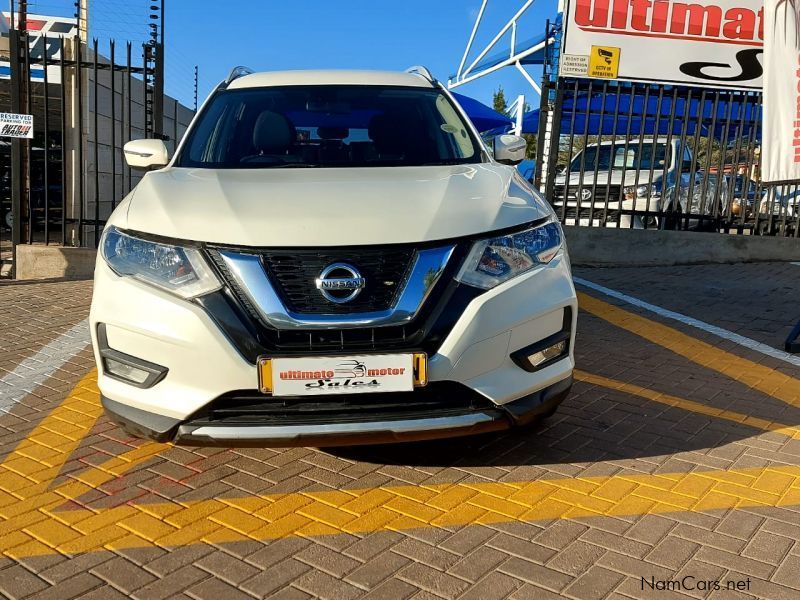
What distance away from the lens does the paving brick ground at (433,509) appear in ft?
7.44

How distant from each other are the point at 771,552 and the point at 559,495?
2.42 ft

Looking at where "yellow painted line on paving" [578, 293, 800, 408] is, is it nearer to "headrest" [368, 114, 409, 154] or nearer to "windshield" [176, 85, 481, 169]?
"windshield" [176, 85, 481, 169]

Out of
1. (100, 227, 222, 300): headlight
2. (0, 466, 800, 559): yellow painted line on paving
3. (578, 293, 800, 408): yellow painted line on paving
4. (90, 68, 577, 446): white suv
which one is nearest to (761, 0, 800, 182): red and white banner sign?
(578, 293, 800, 408): yellow painted line on paving

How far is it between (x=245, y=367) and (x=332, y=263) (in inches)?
17.9

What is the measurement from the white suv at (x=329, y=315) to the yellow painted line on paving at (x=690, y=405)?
133 cm

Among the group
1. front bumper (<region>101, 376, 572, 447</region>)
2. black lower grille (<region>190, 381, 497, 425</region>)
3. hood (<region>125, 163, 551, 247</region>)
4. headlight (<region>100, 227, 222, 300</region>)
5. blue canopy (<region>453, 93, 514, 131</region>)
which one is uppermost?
blue canopy (<region>453, 93, 514, 131</region>)

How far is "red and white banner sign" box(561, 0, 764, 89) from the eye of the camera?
8727 mm

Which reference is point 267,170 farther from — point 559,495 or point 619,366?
point 619,366

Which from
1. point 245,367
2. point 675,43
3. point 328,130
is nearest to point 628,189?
point 675,43

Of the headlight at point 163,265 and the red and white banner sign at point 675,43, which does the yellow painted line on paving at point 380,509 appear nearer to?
the headlight at point 163,265

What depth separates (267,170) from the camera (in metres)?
3.44

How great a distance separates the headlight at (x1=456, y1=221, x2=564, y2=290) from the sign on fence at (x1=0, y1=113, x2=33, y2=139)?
6.82 metres

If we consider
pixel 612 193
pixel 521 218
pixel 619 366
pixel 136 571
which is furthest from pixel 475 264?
pixel 612 193

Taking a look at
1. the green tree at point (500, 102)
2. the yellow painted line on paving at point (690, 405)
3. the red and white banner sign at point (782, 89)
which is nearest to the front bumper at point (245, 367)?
the yellow painted line on paving at point (690, 405)
